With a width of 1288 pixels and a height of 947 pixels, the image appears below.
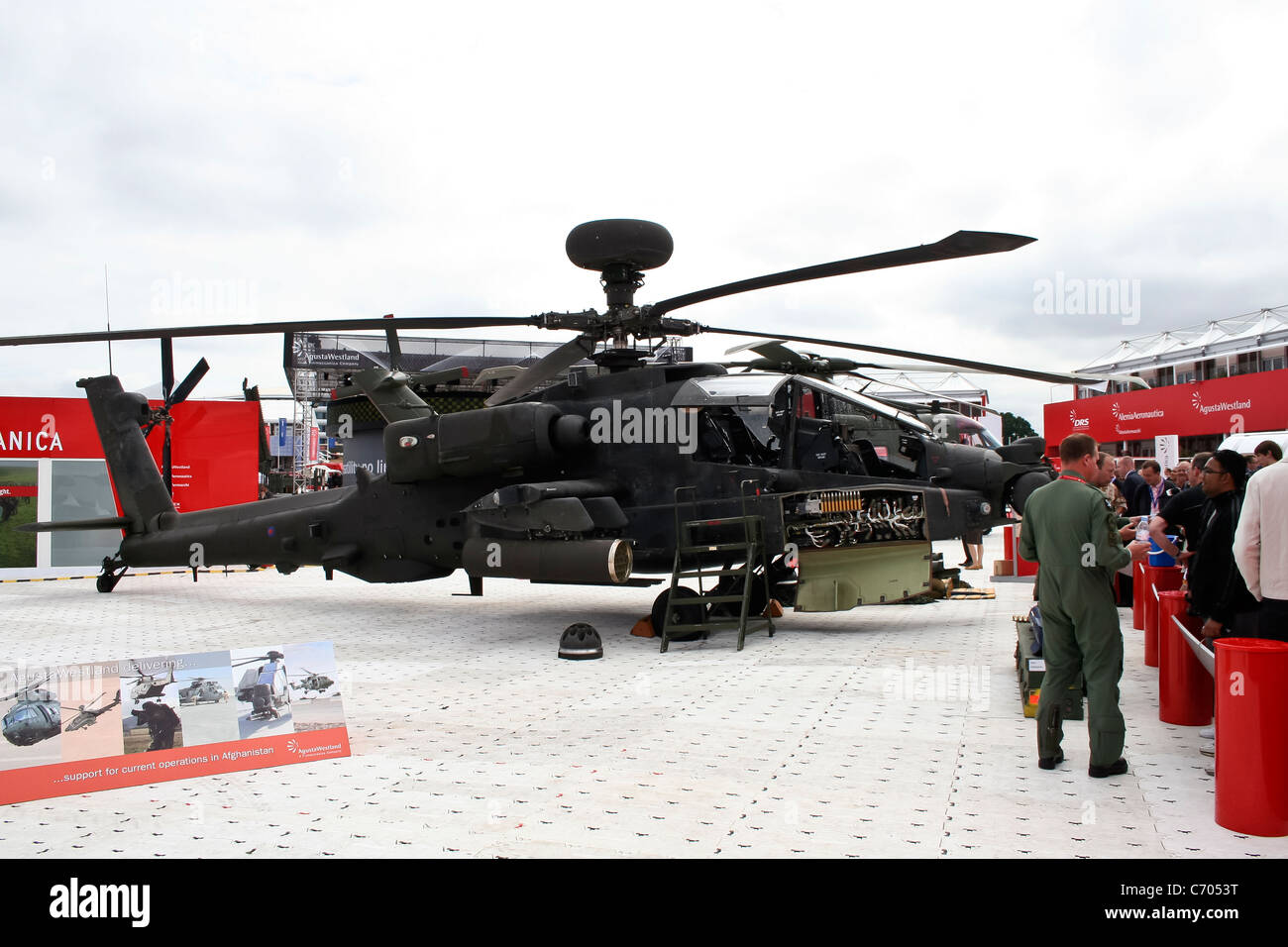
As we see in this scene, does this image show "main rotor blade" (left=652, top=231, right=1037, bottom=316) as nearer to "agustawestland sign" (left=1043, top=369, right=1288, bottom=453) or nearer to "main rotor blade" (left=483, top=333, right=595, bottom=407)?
"main rotor blade" (left=483, top=333, right=595, bottom=407)

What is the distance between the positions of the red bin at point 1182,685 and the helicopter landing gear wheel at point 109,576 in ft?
42.6

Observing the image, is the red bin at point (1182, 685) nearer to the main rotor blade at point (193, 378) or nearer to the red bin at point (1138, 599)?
the red bin at point (1138, 599)

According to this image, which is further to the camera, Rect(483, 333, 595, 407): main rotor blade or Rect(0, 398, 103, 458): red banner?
Rect(0, 398, 103, 458): red banner

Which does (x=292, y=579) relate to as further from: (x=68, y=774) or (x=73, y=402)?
(x=68, y=774)

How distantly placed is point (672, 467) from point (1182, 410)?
21.0 meters

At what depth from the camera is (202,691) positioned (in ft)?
14.4

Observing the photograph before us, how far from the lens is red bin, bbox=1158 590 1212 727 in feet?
17.1

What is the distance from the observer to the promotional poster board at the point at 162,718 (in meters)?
4.06

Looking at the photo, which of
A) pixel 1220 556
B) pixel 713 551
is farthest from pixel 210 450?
pixel 1220 556

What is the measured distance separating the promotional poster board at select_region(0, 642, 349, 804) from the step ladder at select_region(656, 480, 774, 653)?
159 inches

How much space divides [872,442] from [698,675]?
3273 mm

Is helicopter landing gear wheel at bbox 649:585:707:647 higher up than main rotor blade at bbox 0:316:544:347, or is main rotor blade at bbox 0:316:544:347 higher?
main rotor blade at bbox 0:316:544:347

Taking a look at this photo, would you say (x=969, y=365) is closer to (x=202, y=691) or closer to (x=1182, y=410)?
(x=202, y=691)

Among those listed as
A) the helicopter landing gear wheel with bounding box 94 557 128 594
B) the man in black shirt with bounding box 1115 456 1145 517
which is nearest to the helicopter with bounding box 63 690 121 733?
the helicopter landing gear wheel with bounding box 94 557 128 594
